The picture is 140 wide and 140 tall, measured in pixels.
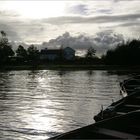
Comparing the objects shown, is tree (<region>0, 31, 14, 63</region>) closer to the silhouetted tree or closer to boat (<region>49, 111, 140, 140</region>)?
the silhouetted tree

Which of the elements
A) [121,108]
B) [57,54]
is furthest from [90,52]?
[121,108]

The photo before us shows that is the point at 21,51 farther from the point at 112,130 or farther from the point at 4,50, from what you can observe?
the point at 112,130

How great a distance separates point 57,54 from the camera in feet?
532

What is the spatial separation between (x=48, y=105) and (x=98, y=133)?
1321 cm

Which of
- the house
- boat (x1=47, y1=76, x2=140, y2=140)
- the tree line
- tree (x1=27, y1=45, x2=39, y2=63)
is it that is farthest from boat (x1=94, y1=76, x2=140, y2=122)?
the house

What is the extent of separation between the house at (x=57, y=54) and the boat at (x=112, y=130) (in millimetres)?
150850

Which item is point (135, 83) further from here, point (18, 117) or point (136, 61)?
point (136, 61)

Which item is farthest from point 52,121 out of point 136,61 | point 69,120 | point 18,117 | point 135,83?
point 136,61

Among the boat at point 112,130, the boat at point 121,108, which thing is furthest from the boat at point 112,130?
the boat at point 121,108

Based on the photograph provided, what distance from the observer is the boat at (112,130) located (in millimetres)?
5590

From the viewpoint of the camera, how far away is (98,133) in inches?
226

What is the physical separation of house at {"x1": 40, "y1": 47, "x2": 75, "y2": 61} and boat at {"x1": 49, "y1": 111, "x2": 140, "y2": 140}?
150850 mm

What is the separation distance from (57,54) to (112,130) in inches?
6168

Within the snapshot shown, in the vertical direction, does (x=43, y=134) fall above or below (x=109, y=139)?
below
